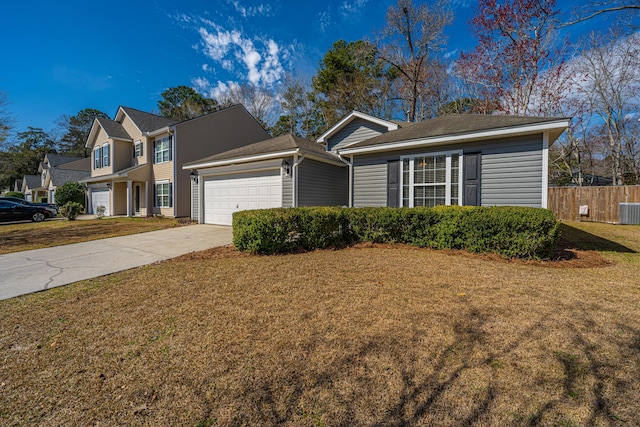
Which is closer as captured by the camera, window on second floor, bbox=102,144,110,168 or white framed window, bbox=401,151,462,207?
white framed window, bbox=401,151,462,207

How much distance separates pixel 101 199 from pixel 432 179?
23336 mm

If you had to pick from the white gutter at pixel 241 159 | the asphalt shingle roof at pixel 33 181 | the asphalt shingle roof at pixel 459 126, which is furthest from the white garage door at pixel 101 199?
the asphalt shingle roof at pixel 33 181

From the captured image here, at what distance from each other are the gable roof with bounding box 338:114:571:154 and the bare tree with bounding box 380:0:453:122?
11114 millimetres

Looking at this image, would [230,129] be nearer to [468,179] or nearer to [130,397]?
[468,179]

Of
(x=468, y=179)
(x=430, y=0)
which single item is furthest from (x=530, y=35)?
(x=468, y=179)

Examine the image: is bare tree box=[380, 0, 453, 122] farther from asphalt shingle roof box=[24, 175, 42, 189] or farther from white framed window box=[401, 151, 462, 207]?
asphalt shingle roof box=[24, 175, 42, 189]

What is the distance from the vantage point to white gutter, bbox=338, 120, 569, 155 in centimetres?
614

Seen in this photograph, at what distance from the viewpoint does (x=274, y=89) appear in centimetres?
2553

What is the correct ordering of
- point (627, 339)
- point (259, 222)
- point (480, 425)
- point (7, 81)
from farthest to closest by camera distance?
point (7, 81)
point (259, 222)
point (627, 339)
point (480, 425)

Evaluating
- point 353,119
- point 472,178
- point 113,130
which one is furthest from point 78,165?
point 472,178

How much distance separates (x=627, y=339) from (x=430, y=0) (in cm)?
1963

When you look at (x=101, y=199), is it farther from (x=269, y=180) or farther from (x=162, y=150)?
(x=269, y=180)

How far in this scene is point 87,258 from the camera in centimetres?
617

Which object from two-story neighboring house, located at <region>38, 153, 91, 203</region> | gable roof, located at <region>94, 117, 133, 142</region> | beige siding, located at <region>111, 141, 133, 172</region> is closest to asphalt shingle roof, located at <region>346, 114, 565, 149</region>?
gable roof, located at <region>94, 117, 133, 142</region>
